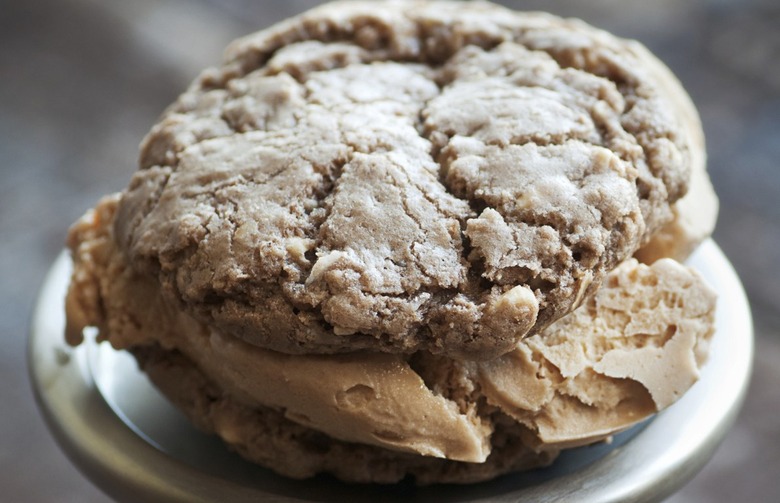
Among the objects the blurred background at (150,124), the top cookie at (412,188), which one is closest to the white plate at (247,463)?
the top cookie at (412,188)

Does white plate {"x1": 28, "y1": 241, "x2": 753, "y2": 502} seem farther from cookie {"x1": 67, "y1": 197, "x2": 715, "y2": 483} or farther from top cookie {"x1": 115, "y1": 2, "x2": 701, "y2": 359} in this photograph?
top cookie {"x1": 115, "y1": 2, "x2": 701, "y2": 359}

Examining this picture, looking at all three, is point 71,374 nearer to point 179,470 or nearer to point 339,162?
point 179,470

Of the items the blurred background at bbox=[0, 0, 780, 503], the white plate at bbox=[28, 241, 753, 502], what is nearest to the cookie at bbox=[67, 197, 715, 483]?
the white plate at bbox=[28, 241, 753, 502]

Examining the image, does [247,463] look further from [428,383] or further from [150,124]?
[150,124]

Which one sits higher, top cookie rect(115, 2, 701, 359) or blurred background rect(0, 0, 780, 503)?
top cookie rect(115, 2, 701, 359)

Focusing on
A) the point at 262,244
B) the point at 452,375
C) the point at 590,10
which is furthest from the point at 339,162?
the point at 590,10
